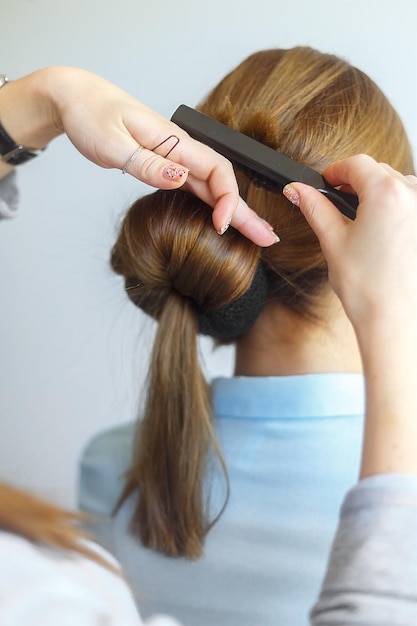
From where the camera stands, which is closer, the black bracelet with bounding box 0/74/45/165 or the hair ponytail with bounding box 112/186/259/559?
the hair ponytail with bounding box 112/186/259/559

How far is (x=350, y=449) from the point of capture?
690 mm

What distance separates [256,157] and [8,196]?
1.23 ft

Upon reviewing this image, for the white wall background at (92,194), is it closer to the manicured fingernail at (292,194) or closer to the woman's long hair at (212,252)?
the woman's long hair at (212,252)

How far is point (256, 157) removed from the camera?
56cm

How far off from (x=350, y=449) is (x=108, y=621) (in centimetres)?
38

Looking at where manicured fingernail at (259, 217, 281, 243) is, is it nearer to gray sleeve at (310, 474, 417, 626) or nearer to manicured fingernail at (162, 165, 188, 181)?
manicured fingernail at (162, 165, 188, 181)

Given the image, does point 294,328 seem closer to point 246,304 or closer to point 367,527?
point 246,304

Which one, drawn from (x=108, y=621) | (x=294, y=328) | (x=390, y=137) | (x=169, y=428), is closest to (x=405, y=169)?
(x=390, y=137)

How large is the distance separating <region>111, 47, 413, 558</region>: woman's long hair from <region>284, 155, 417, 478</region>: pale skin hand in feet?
0.44

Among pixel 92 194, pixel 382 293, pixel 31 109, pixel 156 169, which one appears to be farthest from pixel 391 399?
pixel 92 194

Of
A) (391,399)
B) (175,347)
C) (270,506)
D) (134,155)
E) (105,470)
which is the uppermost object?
(134,155)

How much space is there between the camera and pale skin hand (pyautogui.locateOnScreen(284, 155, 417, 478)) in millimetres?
423

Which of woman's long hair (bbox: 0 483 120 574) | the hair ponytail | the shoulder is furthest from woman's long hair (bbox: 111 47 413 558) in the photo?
woman's long hair (bbox: 0 483 120 574)

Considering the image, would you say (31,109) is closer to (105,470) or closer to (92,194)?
(92,194)
